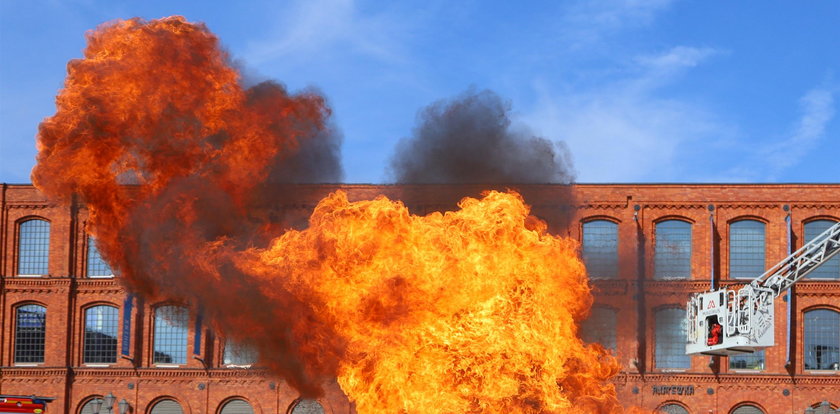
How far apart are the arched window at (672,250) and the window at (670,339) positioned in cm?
149

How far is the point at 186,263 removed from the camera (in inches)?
944

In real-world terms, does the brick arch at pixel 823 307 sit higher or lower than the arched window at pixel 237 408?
higher

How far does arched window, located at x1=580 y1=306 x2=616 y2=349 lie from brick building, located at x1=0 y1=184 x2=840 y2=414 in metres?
0.06

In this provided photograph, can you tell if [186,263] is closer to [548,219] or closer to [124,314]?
[548,219]

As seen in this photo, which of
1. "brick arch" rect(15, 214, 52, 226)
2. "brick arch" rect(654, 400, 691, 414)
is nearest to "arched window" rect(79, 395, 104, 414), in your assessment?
"brick arch" rect(15, 214, 52, 226)

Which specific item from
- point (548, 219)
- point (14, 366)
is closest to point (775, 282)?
point (548, 219)

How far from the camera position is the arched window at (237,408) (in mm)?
47250

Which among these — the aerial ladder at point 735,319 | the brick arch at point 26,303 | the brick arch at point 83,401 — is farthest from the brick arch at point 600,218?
the brick arch at point 26,303

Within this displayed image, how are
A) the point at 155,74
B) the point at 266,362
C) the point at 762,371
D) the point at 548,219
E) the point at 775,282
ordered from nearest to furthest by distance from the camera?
the point at 155,74 < the point at 266,362 < the point at 775,282 < the point at 548,219 < the point at 762,371

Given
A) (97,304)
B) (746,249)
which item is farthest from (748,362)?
(97,304)

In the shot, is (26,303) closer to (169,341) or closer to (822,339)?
(169,341)

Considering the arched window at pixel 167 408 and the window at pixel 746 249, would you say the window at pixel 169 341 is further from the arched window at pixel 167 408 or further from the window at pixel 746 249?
the window at pixel 746 249

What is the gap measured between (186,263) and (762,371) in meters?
28.7

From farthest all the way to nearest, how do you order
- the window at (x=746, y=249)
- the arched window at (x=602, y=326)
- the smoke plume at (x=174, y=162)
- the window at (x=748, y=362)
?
the window at (x=746, y=249), the window at (x=748, y=362), the arched window at (x=602, y=326), the smoke plume at (x=174, y=162)
